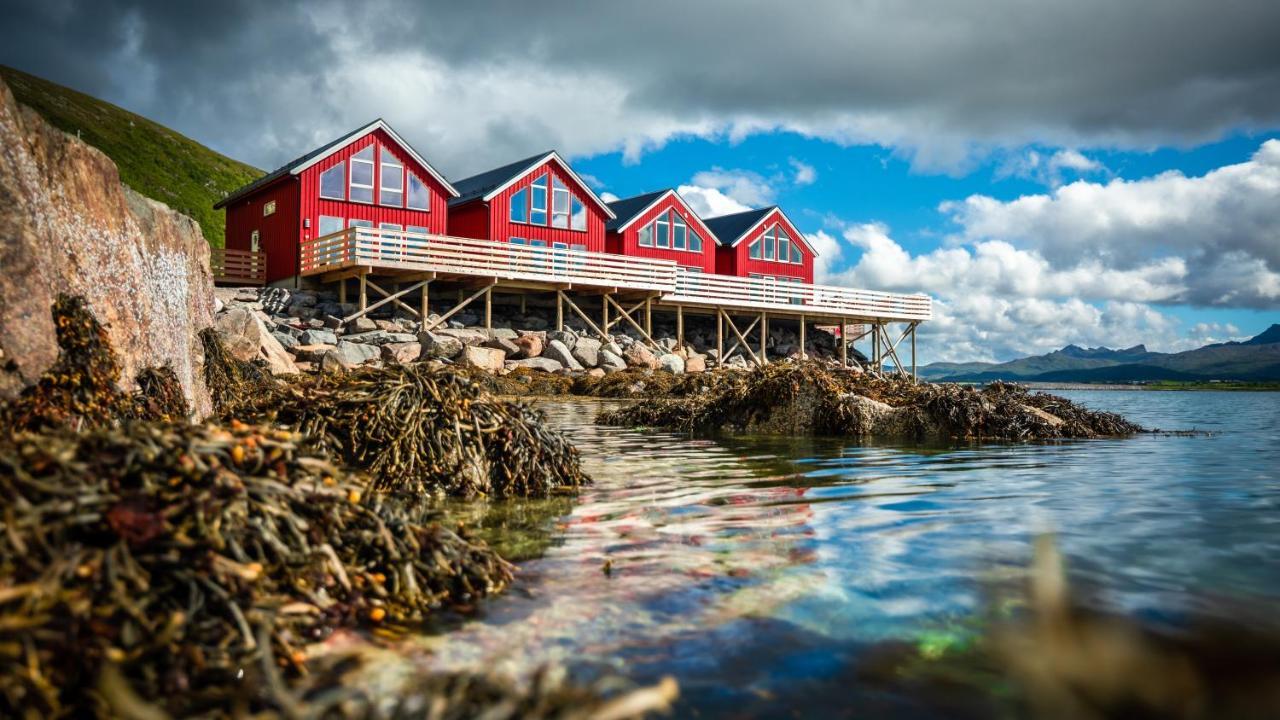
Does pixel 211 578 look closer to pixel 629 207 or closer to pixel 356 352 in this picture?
pixel 356 352

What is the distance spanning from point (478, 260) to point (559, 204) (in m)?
7.49

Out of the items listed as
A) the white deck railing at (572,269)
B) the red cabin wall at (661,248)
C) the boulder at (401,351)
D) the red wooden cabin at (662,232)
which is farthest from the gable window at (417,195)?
the boulder at (401,351)

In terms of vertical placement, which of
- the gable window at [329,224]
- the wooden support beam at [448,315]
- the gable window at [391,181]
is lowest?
the wooden support beam at [448,315]

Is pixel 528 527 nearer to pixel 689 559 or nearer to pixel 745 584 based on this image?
pixel 689 559

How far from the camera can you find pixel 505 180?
3497 centimetres

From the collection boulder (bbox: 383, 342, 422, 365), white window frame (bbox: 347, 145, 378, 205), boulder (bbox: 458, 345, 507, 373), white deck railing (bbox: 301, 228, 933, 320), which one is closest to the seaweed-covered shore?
boulder (bbox: 383, 342, 422, 365)

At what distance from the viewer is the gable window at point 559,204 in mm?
36281

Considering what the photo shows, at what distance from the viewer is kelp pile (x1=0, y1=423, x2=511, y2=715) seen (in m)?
2.08

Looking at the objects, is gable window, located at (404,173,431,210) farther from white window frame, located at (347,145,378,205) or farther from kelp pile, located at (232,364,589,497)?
kelp pile, located at (232,364,589,497)

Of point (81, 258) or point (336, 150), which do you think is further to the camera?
point (336, 150)

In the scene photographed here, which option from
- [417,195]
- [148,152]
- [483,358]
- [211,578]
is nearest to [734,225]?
[417,195]

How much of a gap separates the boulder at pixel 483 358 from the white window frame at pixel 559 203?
11.4 metres

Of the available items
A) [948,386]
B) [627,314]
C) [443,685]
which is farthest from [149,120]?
[443,685]

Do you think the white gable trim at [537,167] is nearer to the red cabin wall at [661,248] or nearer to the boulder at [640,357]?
the red cabin wall at [661,248]
